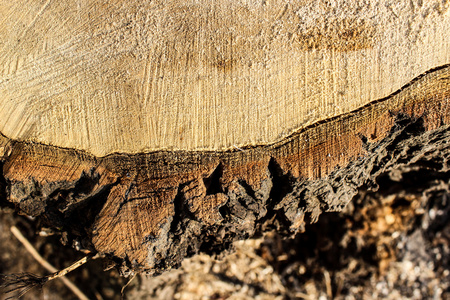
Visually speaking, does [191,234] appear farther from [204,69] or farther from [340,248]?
[340,248]

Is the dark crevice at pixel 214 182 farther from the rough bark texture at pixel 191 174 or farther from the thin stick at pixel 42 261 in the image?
the thin stick at pixel 42 261

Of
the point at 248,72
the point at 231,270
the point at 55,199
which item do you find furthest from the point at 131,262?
the point at 231,270

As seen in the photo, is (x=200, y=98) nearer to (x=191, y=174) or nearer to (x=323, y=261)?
(x=191, y=174)

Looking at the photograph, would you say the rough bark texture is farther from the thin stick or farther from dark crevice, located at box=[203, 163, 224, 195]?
the thin stick

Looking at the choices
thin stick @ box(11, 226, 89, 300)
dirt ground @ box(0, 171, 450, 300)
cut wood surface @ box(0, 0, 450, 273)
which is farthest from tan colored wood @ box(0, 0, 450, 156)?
thin stick @ box(11, 226, 89, 300)

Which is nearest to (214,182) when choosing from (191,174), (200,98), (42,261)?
(191,174)

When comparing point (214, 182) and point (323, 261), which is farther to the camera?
point (323, 261)
